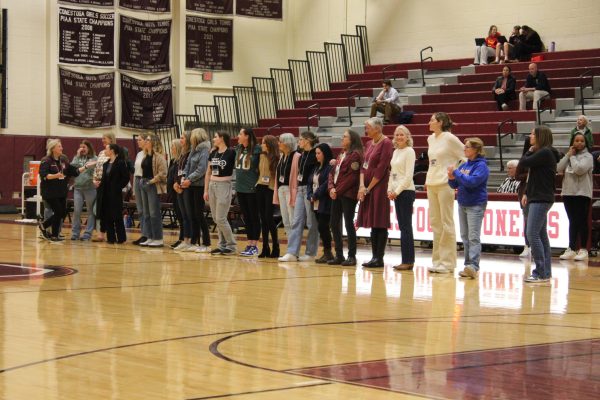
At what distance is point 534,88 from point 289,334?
14.1 meters

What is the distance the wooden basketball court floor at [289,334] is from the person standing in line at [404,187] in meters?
0.44

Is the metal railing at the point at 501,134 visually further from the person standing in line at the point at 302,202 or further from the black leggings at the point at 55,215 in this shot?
the black leggings at the point at 55,215

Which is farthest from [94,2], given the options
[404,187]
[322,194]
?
[404,187]

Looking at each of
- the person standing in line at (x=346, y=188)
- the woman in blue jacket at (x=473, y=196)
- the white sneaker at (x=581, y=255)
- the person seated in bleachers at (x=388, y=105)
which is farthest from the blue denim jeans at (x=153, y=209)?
the person seated in bleachers at (x=388, y=105)

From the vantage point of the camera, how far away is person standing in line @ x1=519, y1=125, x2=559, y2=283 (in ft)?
33.1

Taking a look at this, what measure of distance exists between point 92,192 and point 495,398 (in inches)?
475

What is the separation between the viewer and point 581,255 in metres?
13.5

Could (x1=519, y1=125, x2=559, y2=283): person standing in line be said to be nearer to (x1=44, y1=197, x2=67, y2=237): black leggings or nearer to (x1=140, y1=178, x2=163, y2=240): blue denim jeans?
(x1=140, y1=178, x2=163, y2=240): blue denim jeans

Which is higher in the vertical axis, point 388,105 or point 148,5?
point 148,5

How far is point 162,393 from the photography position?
4.65 m

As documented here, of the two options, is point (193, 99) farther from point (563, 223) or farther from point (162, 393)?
point (162, 393)

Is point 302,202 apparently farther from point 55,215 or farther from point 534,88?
point 534,88

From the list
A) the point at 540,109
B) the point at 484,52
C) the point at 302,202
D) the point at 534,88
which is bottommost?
the point at 302,202

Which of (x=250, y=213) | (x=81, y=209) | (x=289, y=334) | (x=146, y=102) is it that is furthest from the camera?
(x=146, y=102)
